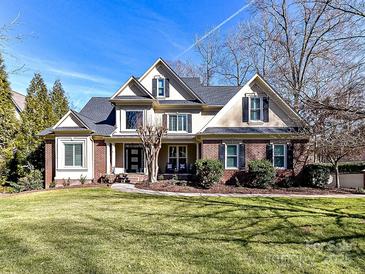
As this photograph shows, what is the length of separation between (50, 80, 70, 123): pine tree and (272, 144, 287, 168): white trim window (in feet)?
72.2

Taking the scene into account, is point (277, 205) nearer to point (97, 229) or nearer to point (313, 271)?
point (313, 271)

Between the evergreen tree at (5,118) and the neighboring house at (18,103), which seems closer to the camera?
the evergreen tree at (5,118)

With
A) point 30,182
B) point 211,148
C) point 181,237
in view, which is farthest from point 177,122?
point 181,237

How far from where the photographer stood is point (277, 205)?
9703mm

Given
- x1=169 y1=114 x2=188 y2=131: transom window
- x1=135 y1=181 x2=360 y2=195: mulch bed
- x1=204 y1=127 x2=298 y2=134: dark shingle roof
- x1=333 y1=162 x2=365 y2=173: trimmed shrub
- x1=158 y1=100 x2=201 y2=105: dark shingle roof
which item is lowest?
x1=135 y1=181 x2=360 y2=195: mulch bed

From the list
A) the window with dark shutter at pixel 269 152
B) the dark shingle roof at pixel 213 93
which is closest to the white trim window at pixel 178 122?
the dark shingle roof at pixel 213 93

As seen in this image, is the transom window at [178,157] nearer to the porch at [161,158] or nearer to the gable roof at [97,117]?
the porch at [161,158]

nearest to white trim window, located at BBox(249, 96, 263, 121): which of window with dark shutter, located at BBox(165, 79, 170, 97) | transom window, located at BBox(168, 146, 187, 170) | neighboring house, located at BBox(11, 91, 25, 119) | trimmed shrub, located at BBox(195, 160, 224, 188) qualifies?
trimmed shrub, located at BBox(195, 160, 224, 188)

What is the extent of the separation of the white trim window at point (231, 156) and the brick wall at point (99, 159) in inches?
335

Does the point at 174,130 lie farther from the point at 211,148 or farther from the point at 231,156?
the point at 231,156

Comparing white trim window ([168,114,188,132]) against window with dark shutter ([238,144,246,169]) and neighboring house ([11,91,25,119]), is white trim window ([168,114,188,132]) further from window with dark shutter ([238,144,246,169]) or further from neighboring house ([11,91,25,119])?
neighboring house ([11,91,25,119])

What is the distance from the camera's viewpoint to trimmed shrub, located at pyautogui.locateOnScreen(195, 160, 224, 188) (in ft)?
45.8

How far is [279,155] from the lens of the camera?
15.5 metres

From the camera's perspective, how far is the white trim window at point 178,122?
1912 centimetres
